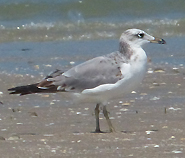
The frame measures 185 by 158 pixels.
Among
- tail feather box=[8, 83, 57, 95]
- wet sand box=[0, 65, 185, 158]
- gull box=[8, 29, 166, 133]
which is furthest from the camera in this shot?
tail feather box=[8, 83, 57, 95]

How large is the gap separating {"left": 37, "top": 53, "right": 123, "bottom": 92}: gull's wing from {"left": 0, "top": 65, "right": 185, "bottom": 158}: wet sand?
0.41 m

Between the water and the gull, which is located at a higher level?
the gull

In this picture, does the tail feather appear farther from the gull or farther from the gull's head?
the gull's head

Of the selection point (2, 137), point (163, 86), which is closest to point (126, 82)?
point (2, 137)

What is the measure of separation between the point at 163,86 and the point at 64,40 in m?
5.53

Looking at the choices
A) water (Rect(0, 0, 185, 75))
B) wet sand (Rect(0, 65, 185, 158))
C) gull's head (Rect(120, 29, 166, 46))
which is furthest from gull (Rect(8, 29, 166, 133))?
water (Rect(0, 0, 185, 75))

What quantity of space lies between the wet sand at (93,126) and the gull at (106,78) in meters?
0.35

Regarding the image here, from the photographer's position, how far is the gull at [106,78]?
18.4 ft

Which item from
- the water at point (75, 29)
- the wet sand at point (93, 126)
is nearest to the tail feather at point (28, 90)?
the wet sand at point (93, 126)

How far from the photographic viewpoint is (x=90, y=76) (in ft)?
18.7

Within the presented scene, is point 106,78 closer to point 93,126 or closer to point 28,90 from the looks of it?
point 93,126

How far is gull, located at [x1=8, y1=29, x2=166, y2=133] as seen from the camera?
561 cm

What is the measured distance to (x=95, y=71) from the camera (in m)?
5.70

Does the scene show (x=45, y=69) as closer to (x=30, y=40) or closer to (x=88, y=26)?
(x=30, y=40)
